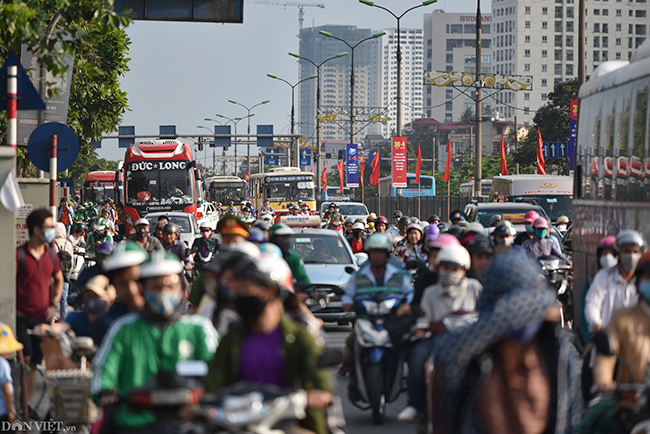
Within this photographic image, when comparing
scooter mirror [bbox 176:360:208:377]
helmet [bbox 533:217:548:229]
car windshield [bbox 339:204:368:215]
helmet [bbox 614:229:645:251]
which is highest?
helmet [bbox 614:229:645:251]

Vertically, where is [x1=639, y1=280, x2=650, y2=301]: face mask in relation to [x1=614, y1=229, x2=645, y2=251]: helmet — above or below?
below

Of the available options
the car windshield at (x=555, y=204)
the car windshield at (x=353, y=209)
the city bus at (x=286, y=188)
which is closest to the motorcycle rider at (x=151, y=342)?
the car windshield at (x=555, y=204)

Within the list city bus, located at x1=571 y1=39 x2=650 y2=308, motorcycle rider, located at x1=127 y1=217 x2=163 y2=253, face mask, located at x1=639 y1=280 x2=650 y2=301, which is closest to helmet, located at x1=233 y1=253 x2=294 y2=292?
face mask, located at x1=639 y1=280 x2=650 y2=301

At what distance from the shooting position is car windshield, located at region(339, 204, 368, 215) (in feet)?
127

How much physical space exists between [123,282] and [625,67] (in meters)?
8.16

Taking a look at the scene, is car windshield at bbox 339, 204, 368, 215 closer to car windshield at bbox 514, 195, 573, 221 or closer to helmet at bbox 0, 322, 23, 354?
car windshield at bbox 514, 195, 573, 221

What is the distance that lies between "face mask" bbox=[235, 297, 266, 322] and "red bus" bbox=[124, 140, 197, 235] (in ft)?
97.1

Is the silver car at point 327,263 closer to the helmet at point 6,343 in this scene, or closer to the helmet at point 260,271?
the helmet at point 6,343

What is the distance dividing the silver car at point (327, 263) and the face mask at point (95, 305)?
732cm

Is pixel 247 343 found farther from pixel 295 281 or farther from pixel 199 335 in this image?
pixel 295 281

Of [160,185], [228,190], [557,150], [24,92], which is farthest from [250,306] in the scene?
[228,190]

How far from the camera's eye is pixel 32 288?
26.7ft

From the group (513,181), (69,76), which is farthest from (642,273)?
(513,181)

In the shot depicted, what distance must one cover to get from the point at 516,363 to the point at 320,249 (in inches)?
448
